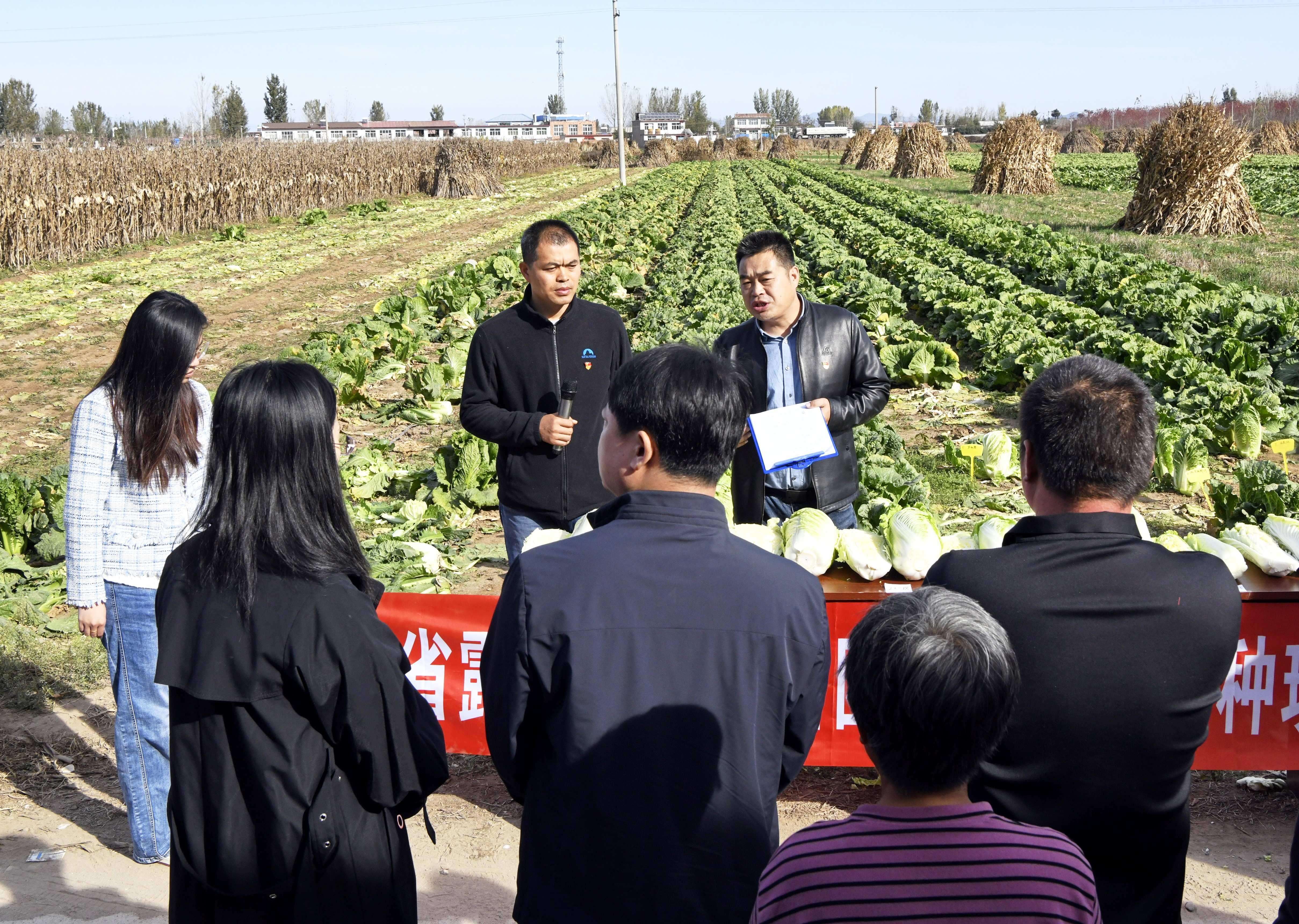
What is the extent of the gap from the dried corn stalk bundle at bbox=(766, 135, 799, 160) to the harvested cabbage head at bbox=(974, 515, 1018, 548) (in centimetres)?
6615

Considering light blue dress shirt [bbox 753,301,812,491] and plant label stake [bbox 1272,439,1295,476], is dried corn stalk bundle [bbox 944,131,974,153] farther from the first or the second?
light blue dress shirt [bbox 753,301,812,491]

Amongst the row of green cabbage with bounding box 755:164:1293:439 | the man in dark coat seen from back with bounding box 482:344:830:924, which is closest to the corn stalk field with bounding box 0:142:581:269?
the row of green cabbage with bounding box 755:164:1293:439

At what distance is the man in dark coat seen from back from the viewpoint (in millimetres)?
1887

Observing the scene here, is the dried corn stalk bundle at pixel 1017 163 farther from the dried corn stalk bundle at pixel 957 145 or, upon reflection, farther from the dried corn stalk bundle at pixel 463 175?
the dried corn stalk bundle at pixel 957 145

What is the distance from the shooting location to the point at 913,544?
3809 mm

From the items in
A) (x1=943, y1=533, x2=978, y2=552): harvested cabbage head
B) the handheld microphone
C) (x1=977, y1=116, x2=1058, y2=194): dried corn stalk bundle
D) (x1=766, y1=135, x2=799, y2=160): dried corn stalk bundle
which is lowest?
(x1=943, y1=533, x2=978, y2=552): harvested cabbage head

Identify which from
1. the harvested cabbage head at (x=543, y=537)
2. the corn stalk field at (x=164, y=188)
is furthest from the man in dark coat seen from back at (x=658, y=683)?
the corn stalk field at (x=164, y=188)

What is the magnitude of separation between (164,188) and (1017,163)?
23.3 metres

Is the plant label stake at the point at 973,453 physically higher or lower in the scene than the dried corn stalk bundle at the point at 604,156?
lower

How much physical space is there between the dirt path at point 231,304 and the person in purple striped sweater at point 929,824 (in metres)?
8.90

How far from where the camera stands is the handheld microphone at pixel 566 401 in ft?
13.0

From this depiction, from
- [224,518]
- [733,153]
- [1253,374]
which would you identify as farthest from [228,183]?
[733,153]

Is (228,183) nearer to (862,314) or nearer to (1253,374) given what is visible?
(862,314)

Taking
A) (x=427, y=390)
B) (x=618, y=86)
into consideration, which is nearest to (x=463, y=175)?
(x=618, y=86)
